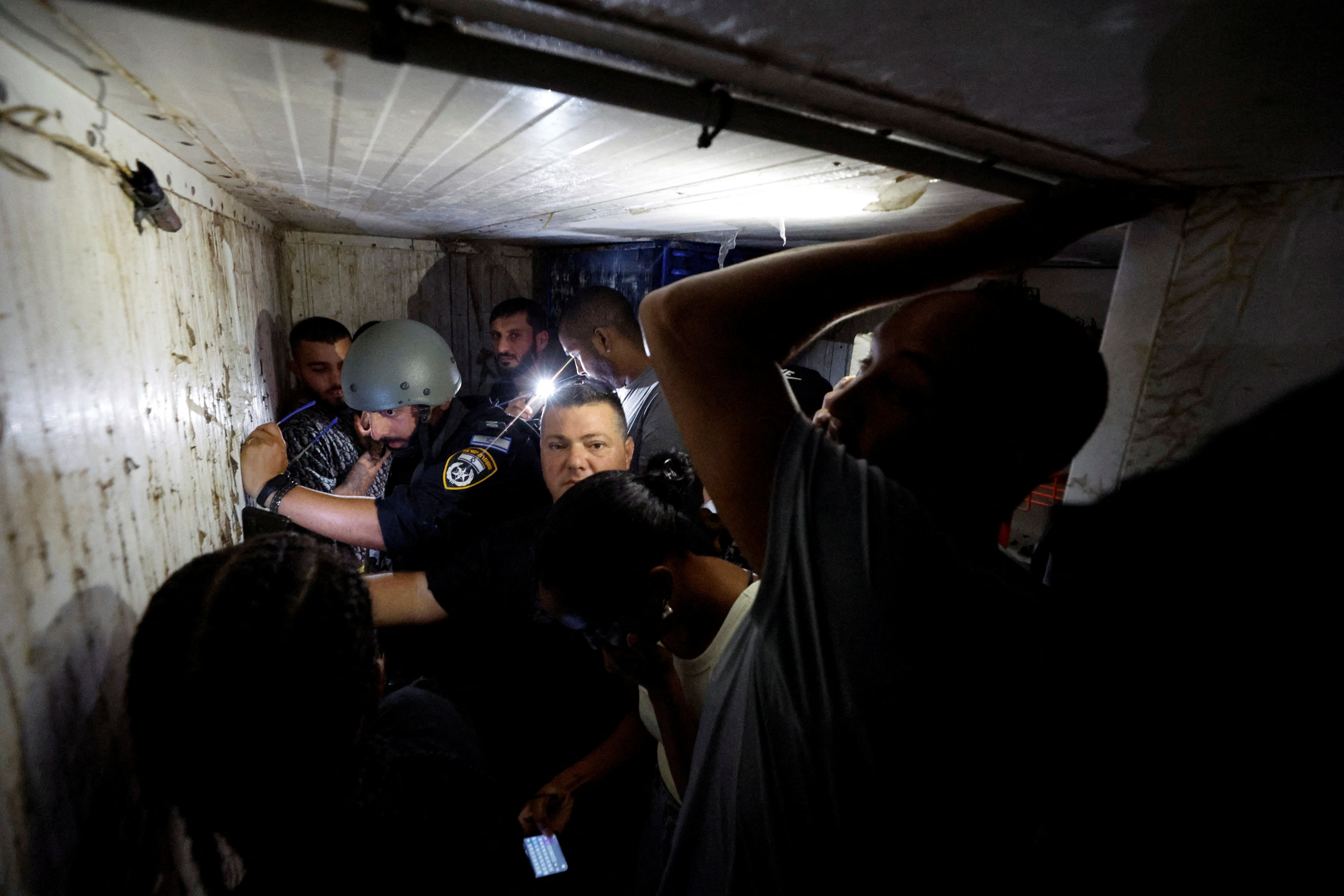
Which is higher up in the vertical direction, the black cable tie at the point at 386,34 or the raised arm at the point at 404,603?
the black cable tie at the point at 386,34

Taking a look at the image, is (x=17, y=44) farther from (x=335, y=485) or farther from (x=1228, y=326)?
(x=335, y=485)

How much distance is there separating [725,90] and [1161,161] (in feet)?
3.17

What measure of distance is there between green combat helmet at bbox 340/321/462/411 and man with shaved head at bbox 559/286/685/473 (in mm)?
965

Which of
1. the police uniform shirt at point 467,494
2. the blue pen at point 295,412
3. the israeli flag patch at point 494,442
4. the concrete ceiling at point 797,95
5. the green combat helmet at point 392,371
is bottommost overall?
the police uniform shirt at point 467,494

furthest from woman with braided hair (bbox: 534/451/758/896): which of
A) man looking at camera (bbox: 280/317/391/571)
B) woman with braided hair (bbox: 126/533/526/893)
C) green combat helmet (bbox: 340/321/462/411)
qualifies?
man looking at camera (bbox: 280/317/391/571)

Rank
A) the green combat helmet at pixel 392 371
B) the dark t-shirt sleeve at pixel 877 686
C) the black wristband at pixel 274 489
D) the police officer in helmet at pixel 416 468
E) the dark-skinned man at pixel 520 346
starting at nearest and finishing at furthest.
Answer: the dark t-shirt sleeve at pixel 877 686
the black wristband at pixel 274 489
the police officer in helmet at pixel 416 468
the green combat helmet at pixel 392 371
the dark-skinned man at pixel 520 346

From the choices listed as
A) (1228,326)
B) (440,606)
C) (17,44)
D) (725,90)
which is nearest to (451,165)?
(17,44)

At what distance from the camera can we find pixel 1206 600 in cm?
142

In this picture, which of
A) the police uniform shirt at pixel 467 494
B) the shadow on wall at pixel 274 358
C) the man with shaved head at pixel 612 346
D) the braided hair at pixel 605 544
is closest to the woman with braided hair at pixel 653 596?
the braided hair at pixel 605 544

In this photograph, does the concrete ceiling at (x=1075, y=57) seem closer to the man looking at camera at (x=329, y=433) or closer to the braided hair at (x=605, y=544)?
the braided hair at (x=605, y=544)

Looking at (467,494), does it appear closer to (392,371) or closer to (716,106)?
(392,371)

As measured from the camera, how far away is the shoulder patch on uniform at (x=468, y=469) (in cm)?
289

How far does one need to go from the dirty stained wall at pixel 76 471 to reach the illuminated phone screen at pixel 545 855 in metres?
1.52

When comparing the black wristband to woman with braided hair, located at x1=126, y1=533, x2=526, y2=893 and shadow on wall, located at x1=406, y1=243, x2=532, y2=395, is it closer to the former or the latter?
woman with braided hair, located at x1=126, y1=533, x2=526, y2=893
